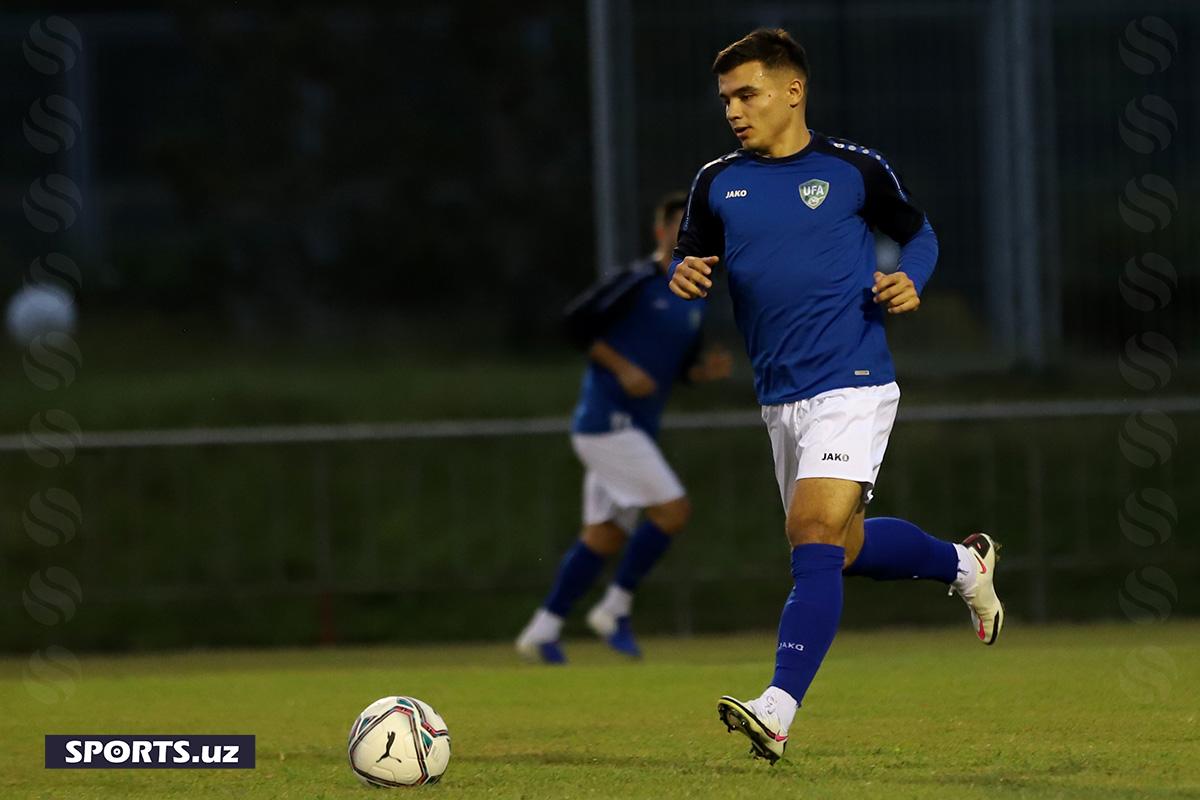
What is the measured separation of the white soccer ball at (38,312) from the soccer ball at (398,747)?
1415cm

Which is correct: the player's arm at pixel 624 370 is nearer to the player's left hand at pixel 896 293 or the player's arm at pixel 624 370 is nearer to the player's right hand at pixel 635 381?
the player's right hand at pixel 635 381

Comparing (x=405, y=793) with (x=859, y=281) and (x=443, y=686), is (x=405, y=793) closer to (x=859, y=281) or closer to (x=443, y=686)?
(x=859, y=281)

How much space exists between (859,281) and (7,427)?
1006 centimetres

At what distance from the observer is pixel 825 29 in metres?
15.8

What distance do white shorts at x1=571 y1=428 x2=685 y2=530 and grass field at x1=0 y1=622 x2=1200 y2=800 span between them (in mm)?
798

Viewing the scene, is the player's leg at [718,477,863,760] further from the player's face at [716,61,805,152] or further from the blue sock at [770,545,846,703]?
the player's face at [716,61,805,152]

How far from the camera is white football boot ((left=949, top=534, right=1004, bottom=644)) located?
6.87m

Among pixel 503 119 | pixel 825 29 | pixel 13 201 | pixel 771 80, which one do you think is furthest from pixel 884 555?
pixel 13 201

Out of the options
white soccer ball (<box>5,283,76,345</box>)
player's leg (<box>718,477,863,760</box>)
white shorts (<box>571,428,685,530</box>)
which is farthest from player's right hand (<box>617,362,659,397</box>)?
white soccer ball (<box>5,283,76,345</box>)

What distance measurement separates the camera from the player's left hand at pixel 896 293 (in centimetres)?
600

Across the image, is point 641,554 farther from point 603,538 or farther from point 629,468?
point 629,468

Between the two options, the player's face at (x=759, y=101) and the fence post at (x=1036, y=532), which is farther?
the fence post at (x=1036, y=532)

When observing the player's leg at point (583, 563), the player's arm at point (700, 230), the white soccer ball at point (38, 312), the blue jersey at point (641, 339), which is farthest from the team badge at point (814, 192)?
the white soccer ball at point (38, 312)

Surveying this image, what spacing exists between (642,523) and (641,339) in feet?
3.20
